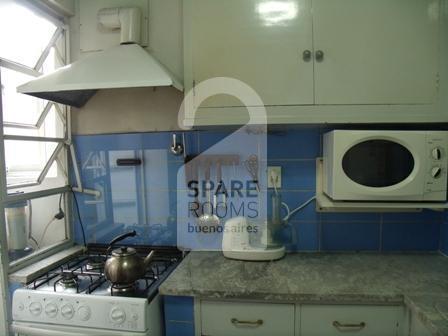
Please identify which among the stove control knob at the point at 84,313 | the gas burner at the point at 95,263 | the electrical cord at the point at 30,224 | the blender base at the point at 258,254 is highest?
the electrical cord at the point at 30,224

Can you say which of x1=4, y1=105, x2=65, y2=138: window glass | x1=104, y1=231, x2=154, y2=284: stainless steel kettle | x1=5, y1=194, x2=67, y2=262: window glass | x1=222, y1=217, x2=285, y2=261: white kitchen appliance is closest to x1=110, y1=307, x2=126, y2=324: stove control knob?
x1=104, y1=231, x2=154, y2=284: stainless steel kettle

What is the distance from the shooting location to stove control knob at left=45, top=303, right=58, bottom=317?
109 cm

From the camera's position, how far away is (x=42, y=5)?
1438 mm

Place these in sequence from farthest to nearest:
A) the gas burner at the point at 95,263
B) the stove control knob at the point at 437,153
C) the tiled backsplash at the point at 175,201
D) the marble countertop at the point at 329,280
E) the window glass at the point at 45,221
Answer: the window glass at the point at 45,221 < the tiled backsplash at the point at 175,201 < the gas burner at the point at 95,263 < the stove control knob at the point at 437,153 < the marble countertop at the point at 329,280

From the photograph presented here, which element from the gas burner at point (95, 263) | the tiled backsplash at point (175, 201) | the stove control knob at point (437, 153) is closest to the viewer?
the stove control knob at point (437, 153)

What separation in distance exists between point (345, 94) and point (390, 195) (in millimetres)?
476

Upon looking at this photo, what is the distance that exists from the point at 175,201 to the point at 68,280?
63 cm

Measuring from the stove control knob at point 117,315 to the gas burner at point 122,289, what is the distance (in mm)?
68

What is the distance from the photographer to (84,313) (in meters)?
1.07

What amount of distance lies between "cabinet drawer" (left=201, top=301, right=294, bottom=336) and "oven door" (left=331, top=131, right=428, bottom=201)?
21.4 inches

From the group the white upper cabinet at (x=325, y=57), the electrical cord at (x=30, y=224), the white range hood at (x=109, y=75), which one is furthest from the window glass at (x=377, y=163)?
the electrical cord at (x=30, y=224)

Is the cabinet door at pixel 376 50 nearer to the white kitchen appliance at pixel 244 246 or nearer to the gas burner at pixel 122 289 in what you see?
the white kitchen appliance at pixel 244 246

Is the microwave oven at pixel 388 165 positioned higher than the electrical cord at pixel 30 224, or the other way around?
the microwave oven at pixel 388 165

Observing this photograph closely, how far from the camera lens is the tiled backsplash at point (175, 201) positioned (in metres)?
1.50
